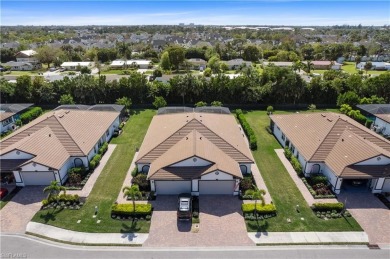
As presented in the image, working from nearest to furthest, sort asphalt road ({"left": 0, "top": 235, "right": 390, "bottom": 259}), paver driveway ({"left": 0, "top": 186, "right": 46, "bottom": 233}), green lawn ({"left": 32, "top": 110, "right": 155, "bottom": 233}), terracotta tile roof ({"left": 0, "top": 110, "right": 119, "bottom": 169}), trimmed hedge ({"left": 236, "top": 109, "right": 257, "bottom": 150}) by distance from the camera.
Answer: asphalt road ({"left": 0, "top": 235, "right": 390, "bottom": 259}) < green lawn ({"left": 32, "top": 110, "right": 155, "bottom": 233}) < paver driveway ({"left": 0, "top": 186, "right": 46, "bottom": 233}) < terracotta tile roof ({"left": 0, "top": 110, "right": 119, "bottom": 169}) < trimmed hedge ({"left": 236, "top": 109, "right": 257, "bottom": 150})

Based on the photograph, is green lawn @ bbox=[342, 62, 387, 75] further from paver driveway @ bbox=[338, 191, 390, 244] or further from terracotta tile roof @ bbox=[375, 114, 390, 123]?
paver driveway @ bbox=[338, 191, 390, 244]

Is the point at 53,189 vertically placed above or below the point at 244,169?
above

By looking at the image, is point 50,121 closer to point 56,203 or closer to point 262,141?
point 56,203

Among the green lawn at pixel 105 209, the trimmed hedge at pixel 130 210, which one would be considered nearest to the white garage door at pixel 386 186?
the trimmed hedge at pixel 130 210

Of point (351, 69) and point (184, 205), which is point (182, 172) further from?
point (351, 69)

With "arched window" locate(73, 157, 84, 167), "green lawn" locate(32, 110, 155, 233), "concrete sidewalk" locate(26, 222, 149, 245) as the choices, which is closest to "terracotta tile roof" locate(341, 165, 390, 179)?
"green lawn" locate(32, 110, 155, 233)

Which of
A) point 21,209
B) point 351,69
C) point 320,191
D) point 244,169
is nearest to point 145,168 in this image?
point 244,169
